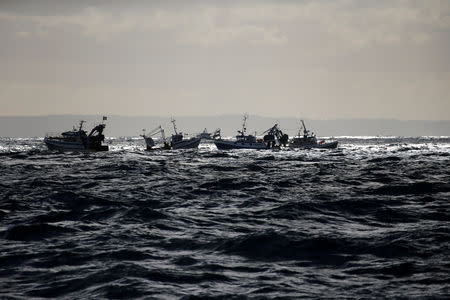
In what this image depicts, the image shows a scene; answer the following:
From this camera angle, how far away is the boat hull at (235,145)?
390 ft

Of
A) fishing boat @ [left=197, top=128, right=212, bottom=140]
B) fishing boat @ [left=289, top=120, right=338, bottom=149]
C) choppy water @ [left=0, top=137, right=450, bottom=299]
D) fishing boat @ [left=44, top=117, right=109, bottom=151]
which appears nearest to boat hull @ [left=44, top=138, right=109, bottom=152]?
fishing boat @ [left=44, top=117, right=109, bottom=151]

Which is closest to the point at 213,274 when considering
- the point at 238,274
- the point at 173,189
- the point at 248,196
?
the point at 238,274

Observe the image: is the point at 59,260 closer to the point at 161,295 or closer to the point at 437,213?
the point at 161,295

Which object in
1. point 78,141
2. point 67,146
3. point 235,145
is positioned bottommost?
point 235,145

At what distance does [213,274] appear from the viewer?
35.5 feet

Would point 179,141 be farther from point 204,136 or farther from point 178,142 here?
point 204,136

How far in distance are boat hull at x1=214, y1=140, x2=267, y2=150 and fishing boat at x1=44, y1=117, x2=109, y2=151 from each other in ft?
100

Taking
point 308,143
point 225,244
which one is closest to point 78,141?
point 308,143

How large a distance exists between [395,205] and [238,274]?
12666 millimetres

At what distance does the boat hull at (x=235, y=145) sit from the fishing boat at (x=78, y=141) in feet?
100

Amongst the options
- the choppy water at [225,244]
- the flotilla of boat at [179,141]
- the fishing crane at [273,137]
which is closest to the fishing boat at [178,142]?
the flotilla of boat at [179,141]

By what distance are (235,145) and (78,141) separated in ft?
130

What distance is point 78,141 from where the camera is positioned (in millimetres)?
96750

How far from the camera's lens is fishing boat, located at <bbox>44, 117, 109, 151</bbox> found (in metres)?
96.3
